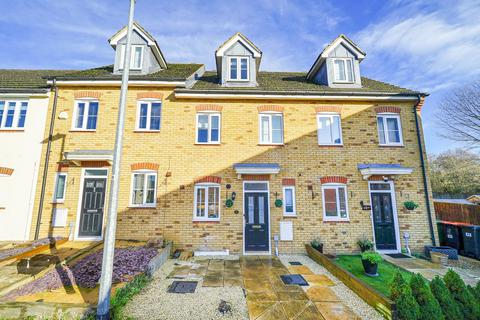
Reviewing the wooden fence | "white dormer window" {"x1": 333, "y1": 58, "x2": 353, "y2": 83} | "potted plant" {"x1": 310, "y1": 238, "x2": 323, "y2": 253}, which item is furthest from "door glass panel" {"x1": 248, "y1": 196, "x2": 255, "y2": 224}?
the wooden fence

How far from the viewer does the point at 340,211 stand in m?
9.78

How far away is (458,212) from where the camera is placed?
464 inches

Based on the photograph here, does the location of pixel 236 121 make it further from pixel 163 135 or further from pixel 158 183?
pixel 158 183

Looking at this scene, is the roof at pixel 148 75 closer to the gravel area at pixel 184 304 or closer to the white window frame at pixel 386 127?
the gravel area at pixel 184 304

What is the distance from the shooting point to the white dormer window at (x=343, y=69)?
37.7 ft

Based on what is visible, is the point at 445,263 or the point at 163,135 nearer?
the point at 445,263

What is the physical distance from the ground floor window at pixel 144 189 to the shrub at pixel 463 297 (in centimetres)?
975

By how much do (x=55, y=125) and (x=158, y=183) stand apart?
5.56 m

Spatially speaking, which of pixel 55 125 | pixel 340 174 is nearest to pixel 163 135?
A: pixel 55 125

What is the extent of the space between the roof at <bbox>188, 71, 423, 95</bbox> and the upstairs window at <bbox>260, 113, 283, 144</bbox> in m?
1.23

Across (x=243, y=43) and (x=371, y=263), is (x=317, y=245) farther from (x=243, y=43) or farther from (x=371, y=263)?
(x=243, y=43)

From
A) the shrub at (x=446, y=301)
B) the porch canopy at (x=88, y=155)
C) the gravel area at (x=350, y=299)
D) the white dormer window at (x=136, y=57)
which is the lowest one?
the gravel area at (x=350, y=299)

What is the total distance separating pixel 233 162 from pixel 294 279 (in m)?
5.22

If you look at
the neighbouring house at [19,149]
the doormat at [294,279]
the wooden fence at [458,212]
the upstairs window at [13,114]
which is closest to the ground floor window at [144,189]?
the neighbouring house at [19,149]
